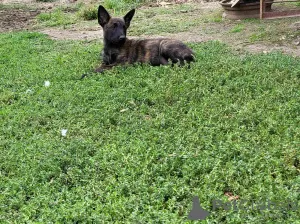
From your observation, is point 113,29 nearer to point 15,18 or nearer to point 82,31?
point 82,31

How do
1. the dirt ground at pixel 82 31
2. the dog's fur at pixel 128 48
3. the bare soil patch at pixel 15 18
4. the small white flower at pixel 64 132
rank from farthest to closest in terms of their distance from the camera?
the bare soil patch at pixel 15 18 < the dirt ground at pixel 82 31 < the dog's fur at pixel 128 48 < the small white flower at pixel 64 132

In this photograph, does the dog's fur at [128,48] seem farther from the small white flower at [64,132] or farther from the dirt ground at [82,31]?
the small white flower at [64,132]

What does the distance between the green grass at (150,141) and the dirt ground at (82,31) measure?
118 cm

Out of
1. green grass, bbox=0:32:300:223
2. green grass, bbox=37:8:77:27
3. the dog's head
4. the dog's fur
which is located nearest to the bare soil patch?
green grass, bbox=37:8:77:27

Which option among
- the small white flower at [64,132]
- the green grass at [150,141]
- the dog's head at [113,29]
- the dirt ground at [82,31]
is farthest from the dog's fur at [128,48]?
the small white flower at [64,132]

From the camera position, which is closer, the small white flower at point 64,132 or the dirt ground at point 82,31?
the small white flower at point 64,132

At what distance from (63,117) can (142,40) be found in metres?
2.84

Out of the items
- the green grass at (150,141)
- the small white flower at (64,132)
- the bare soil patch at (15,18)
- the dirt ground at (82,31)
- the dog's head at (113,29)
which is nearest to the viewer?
the green grass at (150,141)

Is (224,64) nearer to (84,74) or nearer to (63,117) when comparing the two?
(84,74)

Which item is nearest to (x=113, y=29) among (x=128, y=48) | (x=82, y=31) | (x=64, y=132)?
(x=128, y=48)

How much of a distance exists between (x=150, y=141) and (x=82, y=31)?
8352mm

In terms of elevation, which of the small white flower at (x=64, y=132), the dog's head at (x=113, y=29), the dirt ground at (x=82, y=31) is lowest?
the small white flower at (x=64, y=132)

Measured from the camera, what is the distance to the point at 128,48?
24.7ft

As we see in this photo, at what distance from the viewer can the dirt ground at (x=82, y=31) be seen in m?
8.30
